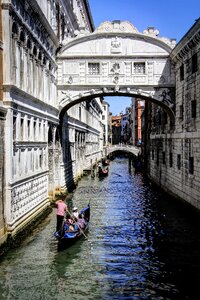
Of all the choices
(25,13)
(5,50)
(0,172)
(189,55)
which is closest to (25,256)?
(0,172)

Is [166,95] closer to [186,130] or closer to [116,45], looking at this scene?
[186,130]

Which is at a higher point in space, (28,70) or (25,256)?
(28,70)

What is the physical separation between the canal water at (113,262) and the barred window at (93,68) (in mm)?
6382

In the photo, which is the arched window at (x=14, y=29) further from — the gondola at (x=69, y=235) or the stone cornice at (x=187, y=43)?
the stone cornice at (x=187, y=43)

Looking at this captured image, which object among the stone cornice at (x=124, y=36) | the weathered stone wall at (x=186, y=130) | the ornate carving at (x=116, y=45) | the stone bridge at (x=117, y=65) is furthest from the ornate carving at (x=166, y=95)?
the ornate carving at (x=116, y=45)

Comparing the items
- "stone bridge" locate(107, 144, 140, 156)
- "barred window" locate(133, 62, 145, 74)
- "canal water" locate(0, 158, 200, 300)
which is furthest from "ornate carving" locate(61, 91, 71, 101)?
"stone bridge" locate(107, 144, 140, 156)

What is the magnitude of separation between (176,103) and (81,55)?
4.63 metres

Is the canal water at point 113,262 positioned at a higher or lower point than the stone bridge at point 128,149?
lower

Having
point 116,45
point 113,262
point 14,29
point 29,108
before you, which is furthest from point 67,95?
point 113,262

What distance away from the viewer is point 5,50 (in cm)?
1041

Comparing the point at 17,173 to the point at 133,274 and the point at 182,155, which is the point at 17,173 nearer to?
the point at 133,274

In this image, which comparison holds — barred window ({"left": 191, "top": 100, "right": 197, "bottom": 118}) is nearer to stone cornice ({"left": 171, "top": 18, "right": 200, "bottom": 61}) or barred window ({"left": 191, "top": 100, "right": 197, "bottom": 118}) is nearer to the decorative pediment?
stone cornice ({"left": 171, "top": 18, "right": 200, "bottom": 61})

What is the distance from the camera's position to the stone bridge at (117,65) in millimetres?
17984

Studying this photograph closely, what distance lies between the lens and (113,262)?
9.77 meters
